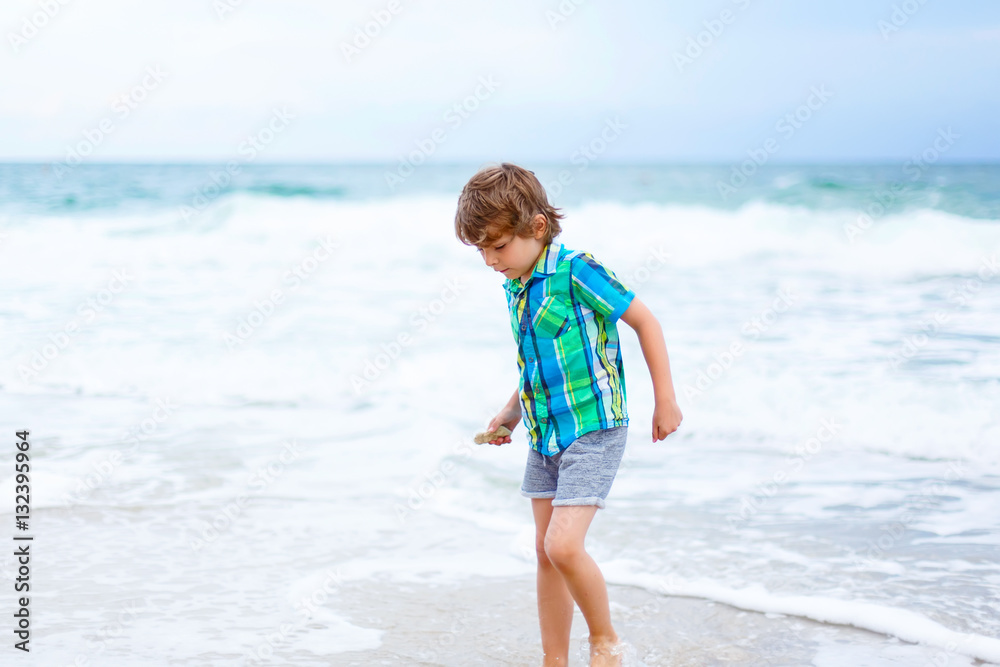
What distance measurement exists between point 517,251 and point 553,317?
0.68ft

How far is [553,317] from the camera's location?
243cm

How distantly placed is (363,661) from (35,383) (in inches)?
212

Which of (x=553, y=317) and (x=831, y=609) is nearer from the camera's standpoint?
(x=553, y=317)

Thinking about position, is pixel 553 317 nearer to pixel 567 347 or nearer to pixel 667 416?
pixel 567 347

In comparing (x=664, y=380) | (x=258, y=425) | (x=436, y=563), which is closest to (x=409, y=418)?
(x=258, y=425)

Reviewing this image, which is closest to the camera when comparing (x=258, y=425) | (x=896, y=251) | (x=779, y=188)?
(x=258, y=425)

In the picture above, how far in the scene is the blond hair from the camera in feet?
7.77

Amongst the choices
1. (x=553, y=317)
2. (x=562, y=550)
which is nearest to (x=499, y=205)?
(x=553, y=317)

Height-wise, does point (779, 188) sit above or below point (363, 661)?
above

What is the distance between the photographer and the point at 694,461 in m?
5.15

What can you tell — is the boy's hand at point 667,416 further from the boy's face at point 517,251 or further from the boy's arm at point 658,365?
the boy's face at point 517,251

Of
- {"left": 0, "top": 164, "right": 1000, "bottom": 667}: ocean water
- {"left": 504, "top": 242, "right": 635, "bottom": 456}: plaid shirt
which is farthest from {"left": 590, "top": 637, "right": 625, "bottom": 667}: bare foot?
{"left": 504, "top": 242, "right": 635, "bottom": 456}: plaid shirt

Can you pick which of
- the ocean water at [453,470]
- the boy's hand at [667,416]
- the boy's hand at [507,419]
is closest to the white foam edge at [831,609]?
the ocean water at [453,470]

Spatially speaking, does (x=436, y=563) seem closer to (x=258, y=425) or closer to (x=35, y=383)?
(x=258, y=425)
